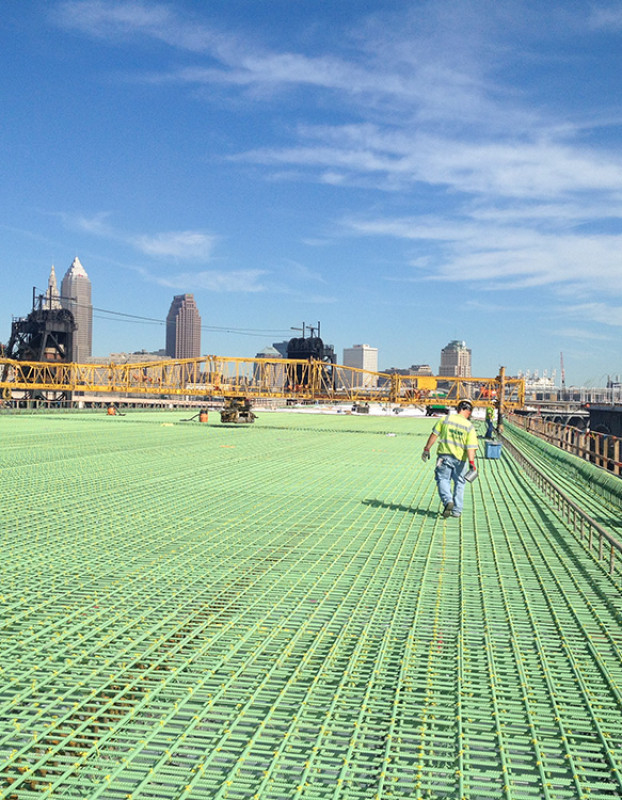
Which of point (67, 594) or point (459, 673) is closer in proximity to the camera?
point (459, 673)

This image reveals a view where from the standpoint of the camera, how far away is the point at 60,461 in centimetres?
1622

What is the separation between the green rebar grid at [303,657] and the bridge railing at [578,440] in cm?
320

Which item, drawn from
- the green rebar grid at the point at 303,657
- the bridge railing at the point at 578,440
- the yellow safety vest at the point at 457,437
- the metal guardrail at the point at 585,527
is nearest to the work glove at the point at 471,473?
the yellow safety vest at the point at 457,437

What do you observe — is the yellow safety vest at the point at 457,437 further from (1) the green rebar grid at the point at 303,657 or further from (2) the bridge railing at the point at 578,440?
(2) the bridge railing at the point at 578,440

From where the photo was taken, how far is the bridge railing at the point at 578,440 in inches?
492

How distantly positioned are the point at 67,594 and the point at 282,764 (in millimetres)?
3389

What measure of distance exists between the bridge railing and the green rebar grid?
3.20 m

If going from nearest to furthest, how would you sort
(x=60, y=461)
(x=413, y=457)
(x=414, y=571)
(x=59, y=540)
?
(x=414, y=571), (x=59, y=540), (x=60, y=461), (x=413, y=457)

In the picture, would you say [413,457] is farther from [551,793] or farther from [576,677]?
[551,793]

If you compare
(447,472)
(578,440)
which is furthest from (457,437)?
(578,440)

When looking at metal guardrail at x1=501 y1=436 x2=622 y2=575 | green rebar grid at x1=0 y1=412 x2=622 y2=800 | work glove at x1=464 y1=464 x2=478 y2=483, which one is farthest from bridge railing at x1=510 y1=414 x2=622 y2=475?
green rebar grid at x1=0 y1=412 x2=622 y2=800

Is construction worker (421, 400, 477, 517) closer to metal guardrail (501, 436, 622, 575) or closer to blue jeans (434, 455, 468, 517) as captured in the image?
blue jeans (434, 455, 468, 517)

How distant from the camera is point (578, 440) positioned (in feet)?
53.6

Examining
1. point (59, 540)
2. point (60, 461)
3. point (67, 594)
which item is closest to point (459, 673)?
point (67, 594)
